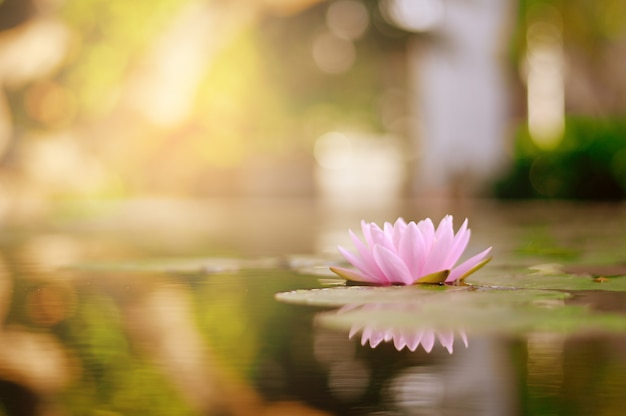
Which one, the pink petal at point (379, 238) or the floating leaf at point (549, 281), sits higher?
the pink petal at point (379, 238)

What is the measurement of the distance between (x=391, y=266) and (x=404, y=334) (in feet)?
2.09

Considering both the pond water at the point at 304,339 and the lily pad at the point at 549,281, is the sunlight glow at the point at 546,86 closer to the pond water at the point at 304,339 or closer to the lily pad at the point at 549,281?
the pond water at the point at 304,339

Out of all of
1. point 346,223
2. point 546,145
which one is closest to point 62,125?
point 546,145

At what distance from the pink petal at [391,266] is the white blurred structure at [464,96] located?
10718 mm

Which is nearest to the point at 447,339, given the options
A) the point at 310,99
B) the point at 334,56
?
the point at 310,99

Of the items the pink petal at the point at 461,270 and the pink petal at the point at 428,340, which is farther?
the pink petal at the point at 461,270

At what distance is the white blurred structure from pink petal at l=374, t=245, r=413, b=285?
10.7 m

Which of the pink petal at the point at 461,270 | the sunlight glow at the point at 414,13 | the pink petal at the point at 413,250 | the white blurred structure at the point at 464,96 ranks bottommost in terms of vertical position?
the pink petal at the point at 461,270

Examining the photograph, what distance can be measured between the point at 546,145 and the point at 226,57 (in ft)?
19.2

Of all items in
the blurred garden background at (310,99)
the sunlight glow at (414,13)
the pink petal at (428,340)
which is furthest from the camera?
the blurred garden background at (310,99)

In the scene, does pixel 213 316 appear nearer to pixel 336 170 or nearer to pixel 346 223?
pixel 346 223

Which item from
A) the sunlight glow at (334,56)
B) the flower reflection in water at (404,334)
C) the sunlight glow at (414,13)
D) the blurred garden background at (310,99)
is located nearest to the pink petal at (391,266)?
the flower reflection in water at (404,334)

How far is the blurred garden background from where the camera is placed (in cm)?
1236

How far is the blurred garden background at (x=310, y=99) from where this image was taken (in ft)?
40.5
